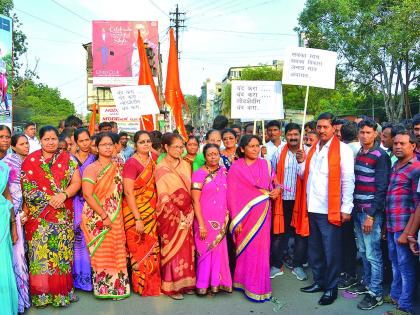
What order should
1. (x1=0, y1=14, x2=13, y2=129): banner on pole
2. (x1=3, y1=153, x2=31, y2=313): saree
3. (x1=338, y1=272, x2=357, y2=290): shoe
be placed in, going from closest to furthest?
1. (x1=3, y1=153, x2=31, y2=313): saree
2. (x1=338, y1=272, x2=357, y2=290): shoe
3. (x1=0, y1=14, x2=13, y2=129): banner on pole

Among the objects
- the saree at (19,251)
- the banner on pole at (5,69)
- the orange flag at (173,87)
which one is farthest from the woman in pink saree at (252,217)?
the banner on pole at (5,69)

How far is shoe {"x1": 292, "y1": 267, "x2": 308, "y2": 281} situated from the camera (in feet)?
15.3

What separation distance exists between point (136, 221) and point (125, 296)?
0.79 meters

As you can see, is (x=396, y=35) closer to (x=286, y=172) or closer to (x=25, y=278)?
(x=286, y=172)

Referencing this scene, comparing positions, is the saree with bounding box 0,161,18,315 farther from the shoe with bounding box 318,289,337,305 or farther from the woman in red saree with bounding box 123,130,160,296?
the shoe with bounding box 318,289,337,305

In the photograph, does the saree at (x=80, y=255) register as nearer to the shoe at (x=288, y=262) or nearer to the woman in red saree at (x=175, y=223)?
the woman in red saree at (x=175, y=223)

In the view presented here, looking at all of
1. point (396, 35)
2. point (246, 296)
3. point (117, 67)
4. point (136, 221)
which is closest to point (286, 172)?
point (246, 296)

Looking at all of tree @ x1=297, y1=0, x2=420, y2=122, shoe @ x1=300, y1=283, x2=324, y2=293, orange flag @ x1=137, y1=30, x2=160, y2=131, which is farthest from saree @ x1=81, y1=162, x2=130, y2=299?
tree @ x1=297, y1=0, x2=420, y2=122

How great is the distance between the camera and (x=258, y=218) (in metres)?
4.05

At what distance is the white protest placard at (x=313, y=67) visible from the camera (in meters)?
4.88

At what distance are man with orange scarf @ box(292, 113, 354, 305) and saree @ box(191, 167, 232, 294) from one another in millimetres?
915

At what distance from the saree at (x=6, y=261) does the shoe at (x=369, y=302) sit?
319 centimetres

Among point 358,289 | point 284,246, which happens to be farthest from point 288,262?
point 358,289

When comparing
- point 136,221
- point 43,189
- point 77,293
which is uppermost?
point 43,189
